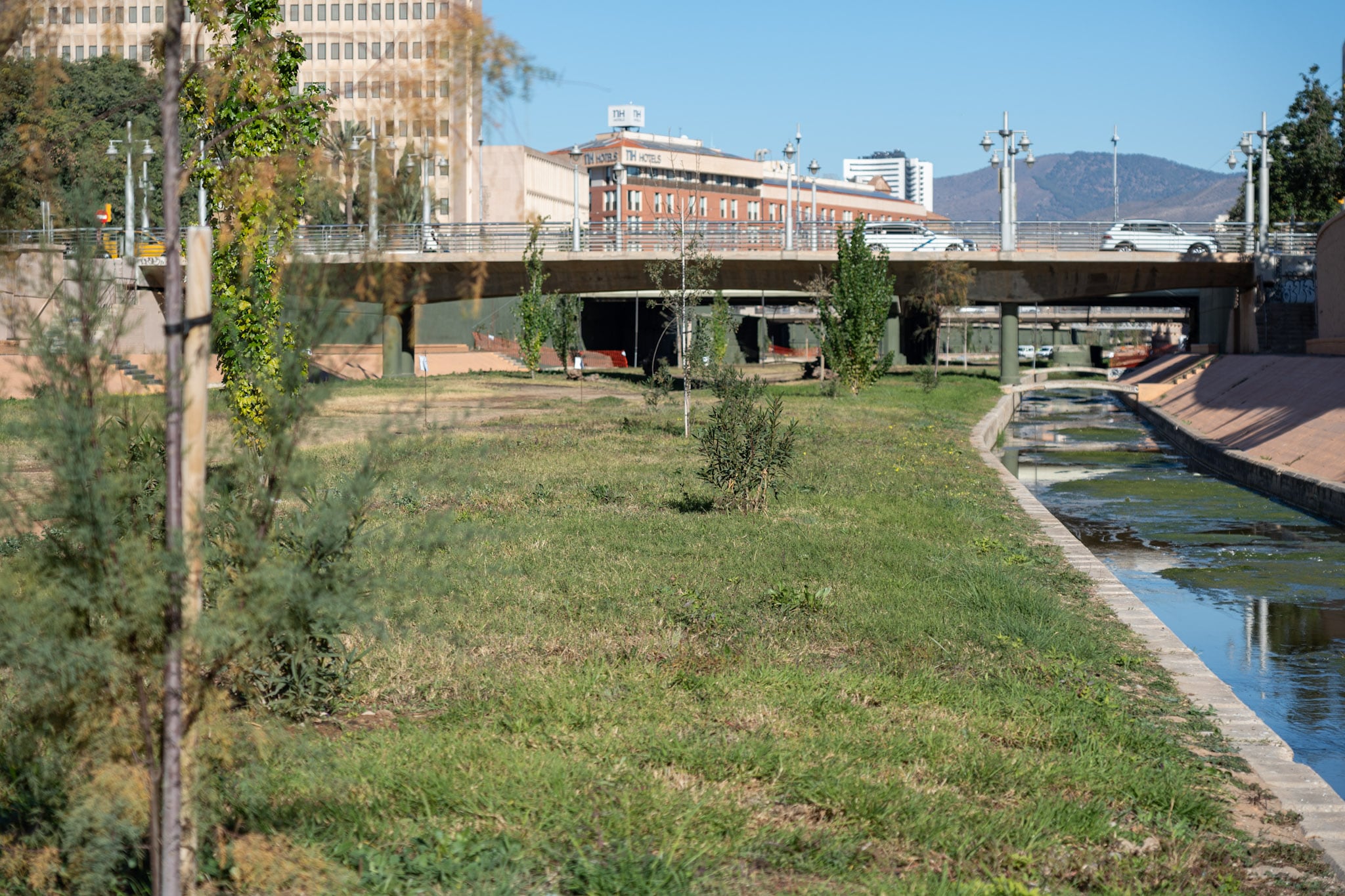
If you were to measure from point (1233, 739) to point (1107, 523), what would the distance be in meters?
11.9

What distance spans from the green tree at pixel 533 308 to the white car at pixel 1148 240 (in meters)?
21.2

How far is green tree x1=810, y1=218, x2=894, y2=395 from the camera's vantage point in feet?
128

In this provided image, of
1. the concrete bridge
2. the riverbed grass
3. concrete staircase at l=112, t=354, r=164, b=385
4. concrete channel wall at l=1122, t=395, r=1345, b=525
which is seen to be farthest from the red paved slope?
concrete staircase at l=112, t=354, r=164, b=385

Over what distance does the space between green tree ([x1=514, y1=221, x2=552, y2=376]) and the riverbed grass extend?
120 ft

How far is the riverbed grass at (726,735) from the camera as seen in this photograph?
460 cm

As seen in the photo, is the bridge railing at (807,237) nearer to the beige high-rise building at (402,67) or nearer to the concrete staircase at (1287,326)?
the concrete staircase at (1287,326)

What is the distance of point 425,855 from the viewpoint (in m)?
4.54

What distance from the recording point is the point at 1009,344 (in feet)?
188

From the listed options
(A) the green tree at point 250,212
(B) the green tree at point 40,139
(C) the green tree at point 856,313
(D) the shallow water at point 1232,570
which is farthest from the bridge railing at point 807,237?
(B) the green tree at point 40,139

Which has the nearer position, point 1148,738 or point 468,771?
point 468,771

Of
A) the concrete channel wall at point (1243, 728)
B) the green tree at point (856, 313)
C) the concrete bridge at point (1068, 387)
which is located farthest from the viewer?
the concrete bridge at point (1068, 387)

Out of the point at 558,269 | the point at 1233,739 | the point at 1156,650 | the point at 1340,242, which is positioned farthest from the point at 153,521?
the point at 558,269

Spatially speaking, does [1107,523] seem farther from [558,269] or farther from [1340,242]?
[558,269]

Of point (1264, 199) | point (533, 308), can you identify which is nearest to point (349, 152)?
point (533, 308)
